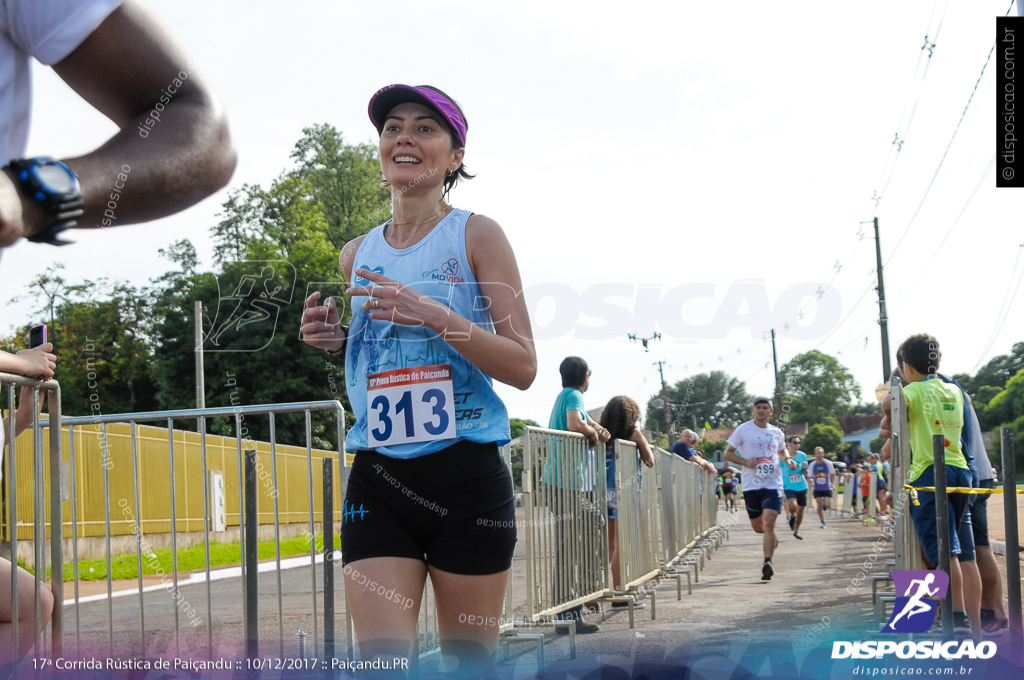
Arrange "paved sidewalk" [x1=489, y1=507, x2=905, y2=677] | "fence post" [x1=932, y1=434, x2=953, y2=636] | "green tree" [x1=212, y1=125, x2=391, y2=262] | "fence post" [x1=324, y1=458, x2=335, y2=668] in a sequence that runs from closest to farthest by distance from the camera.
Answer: "fence post" [x1=324, y1=458, x2=335, y2=668], "fence post" [x1=932, y1=434, x2=953, y2=636], "paved sidewalk" [x1=489, y1=507, x2=905, y2=677], "green tree" [x1=212, y1=125, x2=391, y2=262]

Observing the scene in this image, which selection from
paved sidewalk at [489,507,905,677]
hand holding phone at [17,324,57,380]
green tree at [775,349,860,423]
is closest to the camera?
hand holding phone at [17,324,57,380]

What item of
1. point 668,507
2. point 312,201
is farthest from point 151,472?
point 312,201

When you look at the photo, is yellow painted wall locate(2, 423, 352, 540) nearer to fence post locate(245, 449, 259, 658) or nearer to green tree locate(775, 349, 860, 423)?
fence post locate(245, 449, 259, 658)

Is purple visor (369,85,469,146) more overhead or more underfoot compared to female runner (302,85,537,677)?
more overhead

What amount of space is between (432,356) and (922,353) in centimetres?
492

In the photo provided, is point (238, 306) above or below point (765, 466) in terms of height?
above

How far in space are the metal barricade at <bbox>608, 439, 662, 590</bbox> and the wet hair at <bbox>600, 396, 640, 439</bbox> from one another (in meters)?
0.14

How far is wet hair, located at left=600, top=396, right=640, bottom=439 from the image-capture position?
9.39 m

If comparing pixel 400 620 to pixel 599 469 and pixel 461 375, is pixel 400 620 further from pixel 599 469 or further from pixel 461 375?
pixel 599 469

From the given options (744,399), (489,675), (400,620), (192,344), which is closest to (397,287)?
(400,620)

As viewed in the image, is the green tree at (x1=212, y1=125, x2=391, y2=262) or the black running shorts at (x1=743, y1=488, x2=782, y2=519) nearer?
the black running shorts at (x1=743, y1=488, x2=782, y2=519)

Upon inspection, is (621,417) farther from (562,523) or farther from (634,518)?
(562,523)

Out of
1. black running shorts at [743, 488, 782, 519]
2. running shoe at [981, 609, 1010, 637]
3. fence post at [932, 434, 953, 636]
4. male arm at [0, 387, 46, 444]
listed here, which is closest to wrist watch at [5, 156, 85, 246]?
male arm at [0, 387, 46, 444]

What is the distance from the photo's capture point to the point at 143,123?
1.06m
